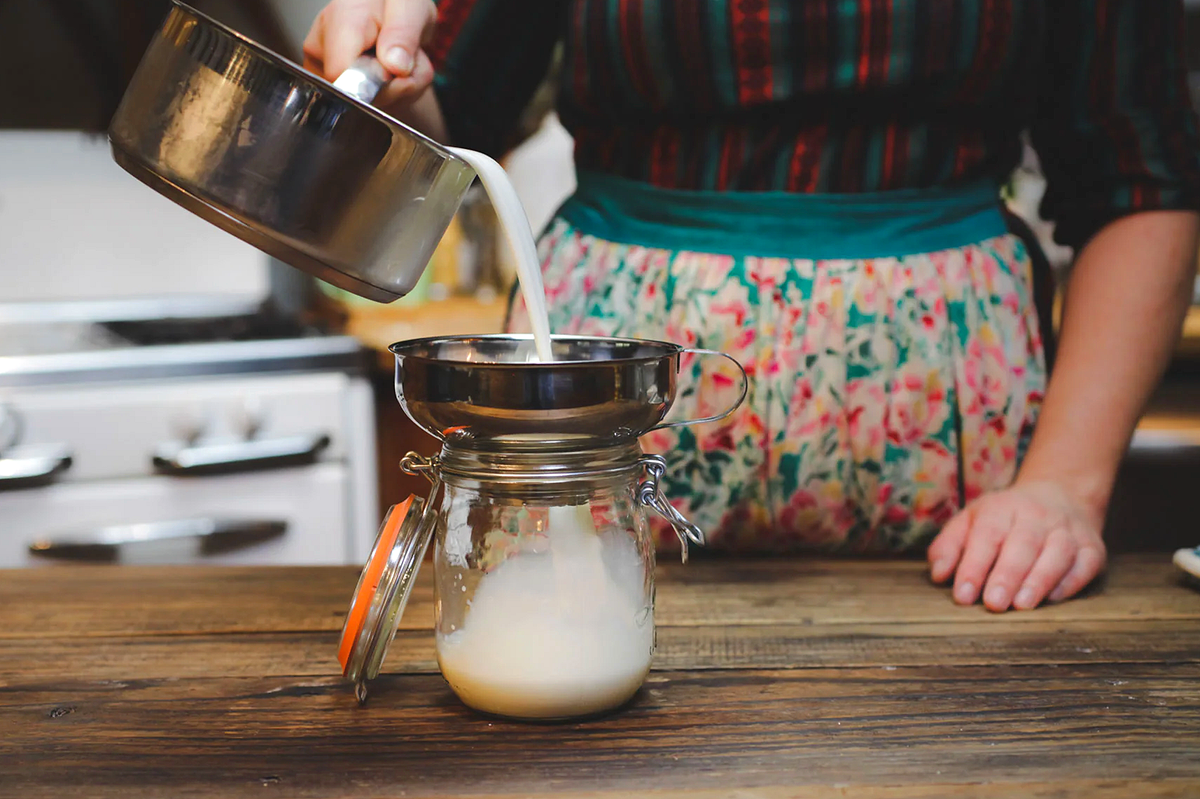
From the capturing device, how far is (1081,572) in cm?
74

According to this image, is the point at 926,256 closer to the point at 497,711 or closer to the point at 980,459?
the point at 980,459

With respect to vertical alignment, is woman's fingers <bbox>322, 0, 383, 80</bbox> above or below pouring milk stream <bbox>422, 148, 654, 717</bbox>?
above

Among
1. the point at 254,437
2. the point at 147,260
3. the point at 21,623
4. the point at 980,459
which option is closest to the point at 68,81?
the point at 147,260

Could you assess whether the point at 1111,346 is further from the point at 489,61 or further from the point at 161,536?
the point at 161,536

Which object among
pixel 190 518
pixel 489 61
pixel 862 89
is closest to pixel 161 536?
pixel 190 518

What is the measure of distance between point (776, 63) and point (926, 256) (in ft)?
0.69

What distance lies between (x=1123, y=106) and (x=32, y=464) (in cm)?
Answer: 144

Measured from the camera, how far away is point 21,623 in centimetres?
70

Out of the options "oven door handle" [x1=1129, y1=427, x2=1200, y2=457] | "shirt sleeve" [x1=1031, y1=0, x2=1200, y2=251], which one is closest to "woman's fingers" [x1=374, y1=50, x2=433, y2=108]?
"shirt sleeve" [x1=1031, y1=0, x2=1200, y2=251]

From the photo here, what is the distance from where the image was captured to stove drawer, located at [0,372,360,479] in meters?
1.57

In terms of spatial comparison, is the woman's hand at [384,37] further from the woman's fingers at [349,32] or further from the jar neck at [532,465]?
the jar neck at [532,465]

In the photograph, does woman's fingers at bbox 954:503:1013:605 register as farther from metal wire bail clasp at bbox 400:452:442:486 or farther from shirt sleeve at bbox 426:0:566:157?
shirt sleeve at bbox 426:0:566:157

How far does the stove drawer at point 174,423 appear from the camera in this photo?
1567mm

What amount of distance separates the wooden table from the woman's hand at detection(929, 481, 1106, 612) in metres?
0.02
